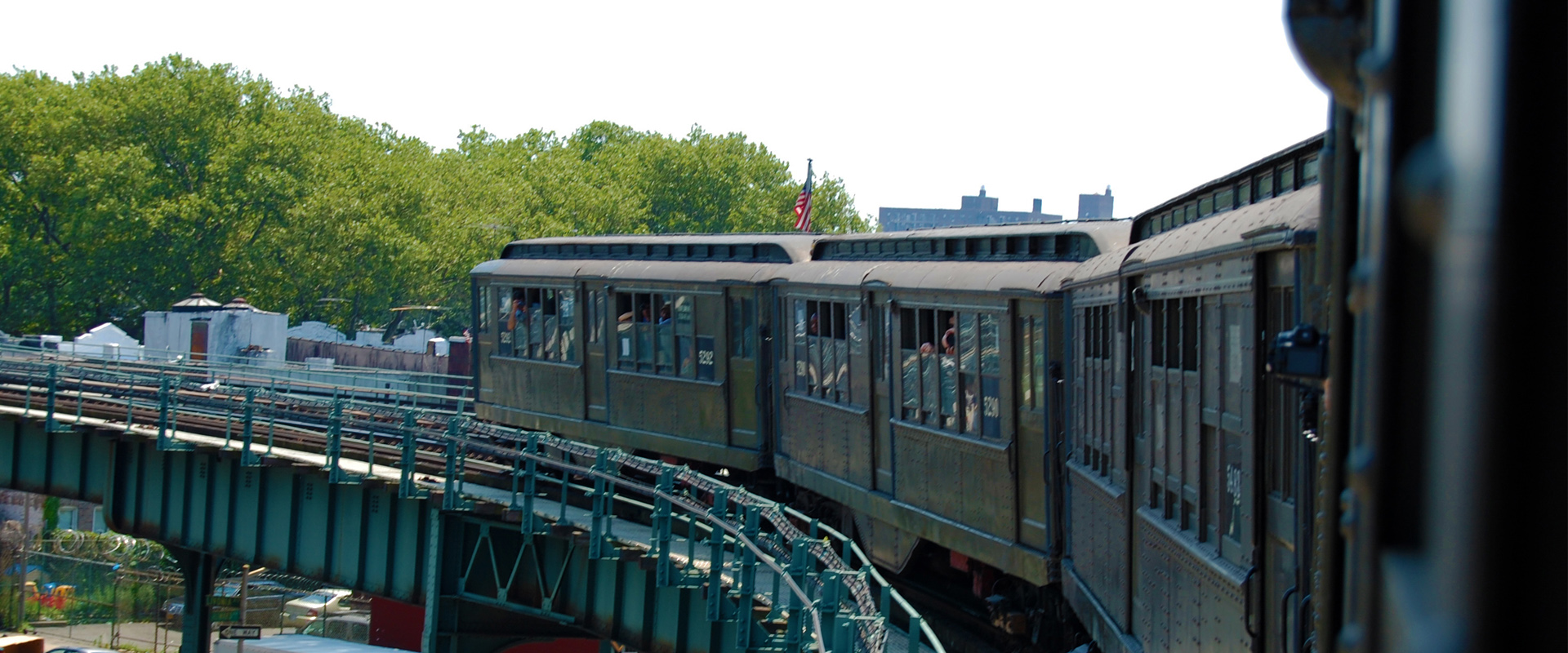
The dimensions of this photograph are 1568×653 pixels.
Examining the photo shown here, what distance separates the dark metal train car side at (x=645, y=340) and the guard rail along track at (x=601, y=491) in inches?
26.7

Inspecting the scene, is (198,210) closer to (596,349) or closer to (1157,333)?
(596,349)

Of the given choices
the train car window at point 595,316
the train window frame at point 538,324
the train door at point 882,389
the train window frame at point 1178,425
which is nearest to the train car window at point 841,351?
the train door at point 882,389

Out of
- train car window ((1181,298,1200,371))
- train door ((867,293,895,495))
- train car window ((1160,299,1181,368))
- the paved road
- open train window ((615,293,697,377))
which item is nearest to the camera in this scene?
train car window ((1181,298,1200,371))

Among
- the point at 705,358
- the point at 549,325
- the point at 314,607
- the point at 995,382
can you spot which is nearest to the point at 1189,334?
the point at 995,382

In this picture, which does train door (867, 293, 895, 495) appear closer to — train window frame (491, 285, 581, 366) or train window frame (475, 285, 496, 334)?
train window frame (491, 285, 581, 366)

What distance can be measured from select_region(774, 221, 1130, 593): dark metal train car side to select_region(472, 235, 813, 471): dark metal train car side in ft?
2.20

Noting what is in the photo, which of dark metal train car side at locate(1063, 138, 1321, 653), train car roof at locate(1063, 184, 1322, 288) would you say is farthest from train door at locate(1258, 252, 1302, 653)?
train car roof at locate(1063, 184, 1322, 288)

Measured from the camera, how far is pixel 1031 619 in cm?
1198

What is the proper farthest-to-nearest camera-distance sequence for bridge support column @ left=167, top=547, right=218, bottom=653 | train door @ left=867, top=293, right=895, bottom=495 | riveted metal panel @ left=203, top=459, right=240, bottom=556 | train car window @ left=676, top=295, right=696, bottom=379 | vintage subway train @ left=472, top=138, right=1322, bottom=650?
bridge support column @ left=167, top=547, right=218, bottom=653 → riveted metal panel @ left=203, top=459, right=240, bottom=556 → train car window @ left=676, top=295, right=696, bottom=379 → train door @ left=867, top=293, right=895, bottom=495 → vintage subway train @ left=472, top=138, right=1322, bottom=650

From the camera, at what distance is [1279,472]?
218 inches

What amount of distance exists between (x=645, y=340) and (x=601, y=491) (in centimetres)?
392

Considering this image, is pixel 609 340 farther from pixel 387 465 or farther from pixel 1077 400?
pixel 1077 400

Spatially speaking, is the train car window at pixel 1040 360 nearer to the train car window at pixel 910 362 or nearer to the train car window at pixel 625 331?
the train car window at pixel 910 362

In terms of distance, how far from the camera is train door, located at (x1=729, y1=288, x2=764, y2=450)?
16.2 meters
